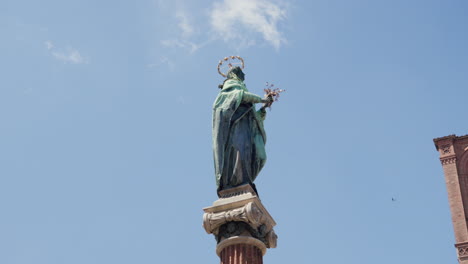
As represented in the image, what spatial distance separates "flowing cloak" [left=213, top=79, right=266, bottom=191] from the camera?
20562mm

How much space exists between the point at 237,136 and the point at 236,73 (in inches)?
92.4

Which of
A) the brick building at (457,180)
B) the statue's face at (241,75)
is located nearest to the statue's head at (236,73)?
the statue's face at (241,75)

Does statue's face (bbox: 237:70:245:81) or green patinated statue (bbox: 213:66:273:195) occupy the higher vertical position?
statue's face (bbox: 237:70:245:81)

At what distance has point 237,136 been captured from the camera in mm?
21219

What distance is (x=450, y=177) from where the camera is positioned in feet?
138

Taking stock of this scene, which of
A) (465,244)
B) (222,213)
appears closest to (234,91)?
(222,213)

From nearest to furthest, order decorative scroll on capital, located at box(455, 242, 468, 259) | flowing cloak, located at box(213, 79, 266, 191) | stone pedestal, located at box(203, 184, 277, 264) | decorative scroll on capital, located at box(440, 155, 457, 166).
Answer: stone pedestal, located at box(203, 184, 277, 264) < flowing cloak, located at box(213, 79, 266, 191) < decorative scroll on capital, located at box(455, 242, 468, 259) < decorative scroll on capital, located at box(440, 155, 457, 166)

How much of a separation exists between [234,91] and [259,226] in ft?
12.5

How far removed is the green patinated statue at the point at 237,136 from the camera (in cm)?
2056

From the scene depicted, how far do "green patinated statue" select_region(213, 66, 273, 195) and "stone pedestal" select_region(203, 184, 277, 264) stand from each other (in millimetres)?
521

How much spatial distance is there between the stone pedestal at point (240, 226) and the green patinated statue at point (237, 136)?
521 mm

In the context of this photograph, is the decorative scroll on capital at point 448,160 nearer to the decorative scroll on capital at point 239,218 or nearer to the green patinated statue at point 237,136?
the green patinated statue at point 237,136

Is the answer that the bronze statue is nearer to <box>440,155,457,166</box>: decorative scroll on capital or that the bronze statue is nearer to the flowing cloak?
the flowing cloak

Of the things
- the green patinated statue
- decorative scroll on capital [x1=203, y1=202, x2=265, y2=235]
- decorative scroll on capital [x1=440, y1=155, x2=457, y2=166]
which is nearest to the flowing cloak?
the green patinated statue
